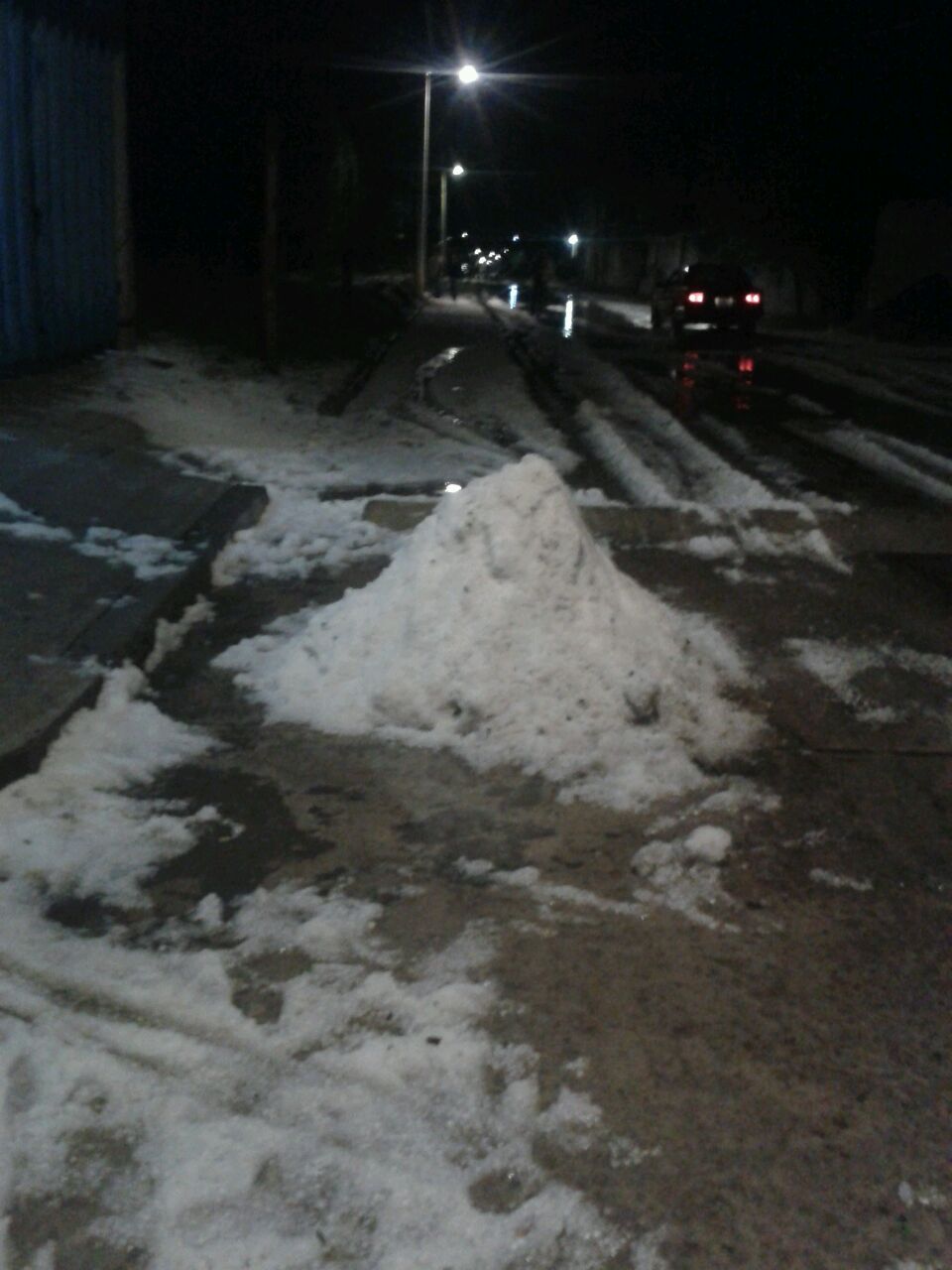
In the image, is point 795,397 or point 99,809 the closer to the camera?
point 99,809

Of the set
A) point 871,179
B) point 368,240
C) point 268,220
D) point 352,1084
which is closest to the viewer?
point 352,1084

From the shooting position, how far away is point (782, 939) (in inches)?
155

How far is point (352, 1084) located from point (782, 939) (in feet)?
4.56

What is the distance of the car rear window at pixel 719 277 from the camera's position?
27.1m

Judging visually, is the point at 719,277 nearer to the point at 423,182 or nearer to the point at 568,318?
the point at 568,318

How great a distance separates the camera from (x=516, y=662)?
18.2ft

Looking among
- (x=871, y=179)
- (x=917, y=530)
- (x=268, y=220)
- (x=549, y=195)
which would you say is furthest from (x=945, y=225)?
(x=549, y=195)

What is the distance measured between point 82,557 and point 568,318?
3091 cm

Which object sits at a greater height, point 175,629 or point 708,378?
point 175,629

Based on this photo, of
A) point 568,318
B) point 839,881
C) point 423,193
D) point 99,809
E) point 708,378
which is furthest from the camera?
point 423,193

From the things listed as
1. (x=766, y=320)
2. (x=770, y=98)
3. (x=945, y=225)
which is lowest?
(x=766, y=320)

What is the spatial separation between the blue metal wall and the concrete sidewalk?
2.40 metres

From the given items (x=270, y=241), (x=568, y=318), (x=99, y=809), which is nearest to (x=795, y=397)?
(x=270, y=241)

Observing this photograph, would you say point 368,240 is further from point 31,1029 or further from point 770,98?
point 31,1029
